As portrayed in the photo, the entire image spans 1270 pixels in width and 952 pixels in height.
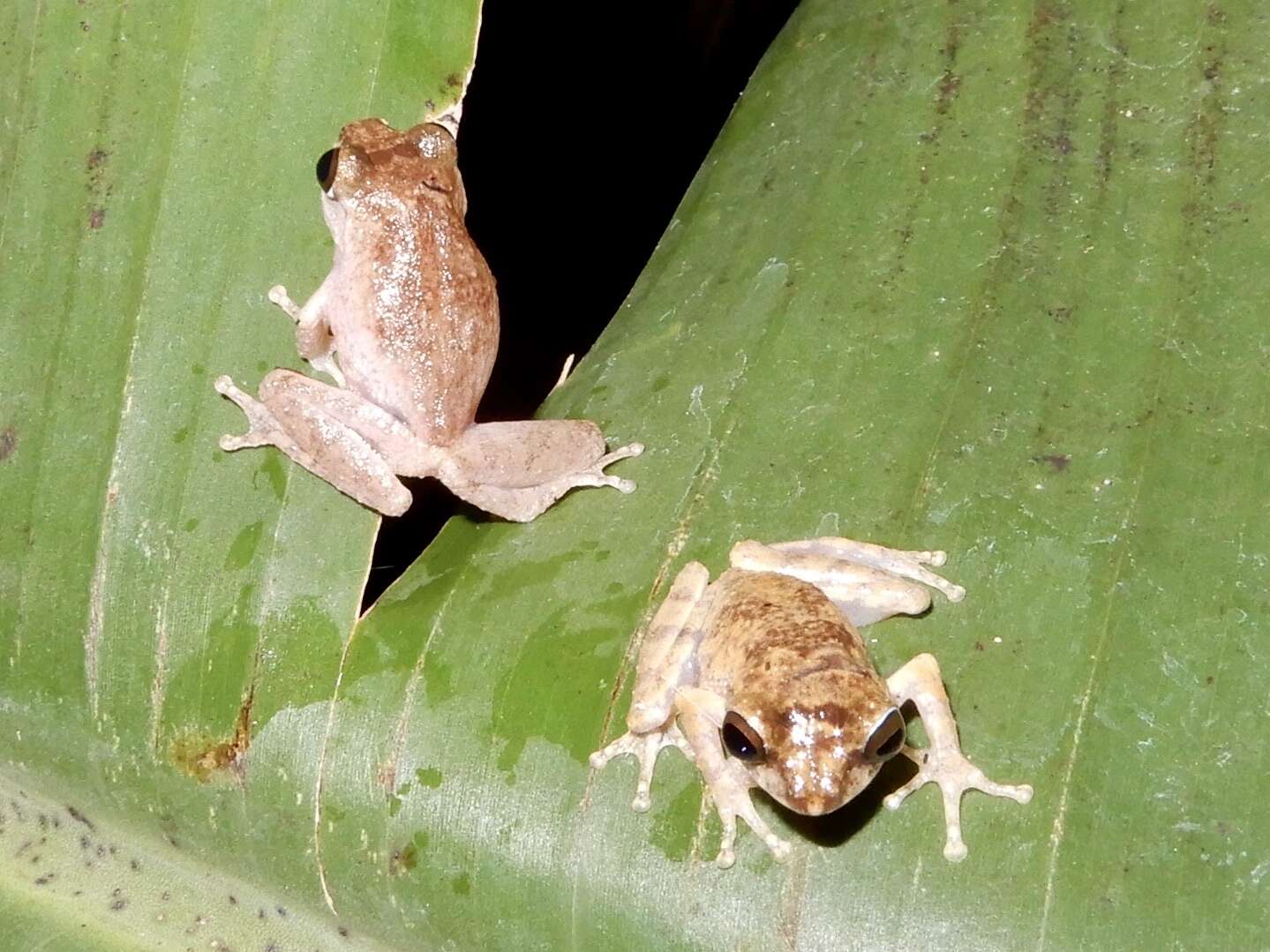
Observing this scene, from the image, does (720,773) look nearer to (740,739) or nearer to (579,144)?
(740,739)

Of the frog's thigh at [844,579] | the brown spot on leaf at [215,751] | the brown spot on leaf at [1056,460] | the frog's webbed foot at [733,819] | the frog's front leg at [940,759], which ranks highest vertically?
the brown spot on leaf at [1056,460]

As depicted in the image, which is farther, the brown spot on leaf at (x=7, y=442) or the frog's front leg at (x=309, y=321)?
the frog's front leg at (x=309, y=321)

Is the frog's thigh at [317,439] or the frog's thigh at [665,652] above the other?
the frog's thigh at [317,439]

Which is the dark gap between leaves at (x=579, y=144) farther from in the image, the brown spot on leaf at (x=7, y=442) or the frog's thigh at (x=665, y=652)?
the frog's thigh at (x=665, y=652)

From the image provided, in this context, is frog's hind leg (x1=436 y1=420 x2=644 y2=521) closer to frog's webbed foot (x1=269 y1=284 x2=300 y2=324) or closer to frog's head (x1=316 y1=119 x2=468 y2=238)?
frog's webbed foot (x1=269 y1=284 x2=300 y2=324)

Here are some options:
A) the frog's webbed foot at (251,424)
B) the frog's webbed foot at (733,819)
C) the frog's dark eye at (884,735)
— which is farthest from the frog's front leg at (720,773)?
the frog's webbed foot at (251,424)

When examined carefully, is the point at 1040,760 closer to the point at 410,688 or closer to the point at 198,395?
the point at 410,688
